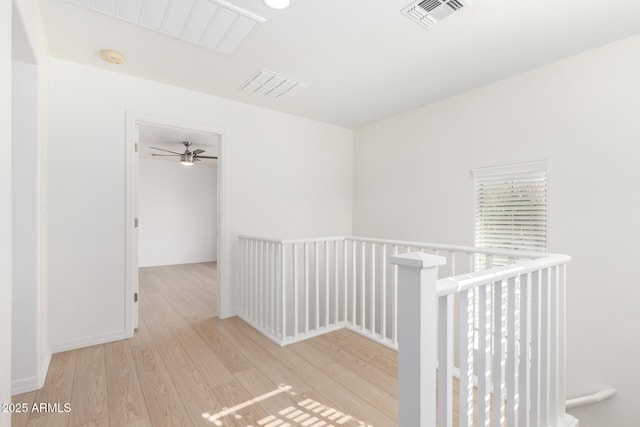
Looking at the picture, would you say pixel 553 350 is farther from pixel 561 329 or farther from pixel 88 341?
pixel 88 341

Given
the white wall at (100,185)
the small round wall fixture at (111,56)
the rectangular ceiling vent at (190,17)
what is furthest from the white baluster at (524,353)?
the small round wall fixture at (111,56)

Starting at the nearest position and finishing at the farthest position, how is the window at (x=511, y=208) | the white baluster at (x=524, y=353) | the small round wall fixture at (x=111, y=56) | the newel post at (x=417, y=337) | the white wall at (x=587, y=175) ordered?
1. the newel post at (x=417, y=337)
2. the white baluster at (x=524, y=353)
3. the white wall at (x=587, y=175)
4. the small round wall fixture at (x=111, y=56)
5. the window at (x=511, y=208)

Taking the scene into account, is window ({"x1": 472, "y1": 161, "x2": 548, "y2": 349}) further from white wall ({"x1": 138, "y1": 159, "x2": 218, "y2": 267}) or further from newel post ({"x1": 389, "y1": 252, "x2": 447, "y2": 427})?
white wall ({"x1": 138, "y1": 159, "x2": 218, "y2": 267})

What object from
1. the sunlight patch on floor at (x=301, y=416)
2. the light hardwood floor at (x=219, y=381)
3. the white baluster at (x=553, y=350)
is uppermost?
the white baluster at (x=553, y=350)

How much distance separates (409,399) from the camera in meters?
0.83

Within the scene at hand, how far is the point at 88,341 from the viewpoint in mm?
2557

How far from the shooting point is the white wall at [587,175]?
208 cm

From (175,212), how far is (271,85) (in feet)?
16.6

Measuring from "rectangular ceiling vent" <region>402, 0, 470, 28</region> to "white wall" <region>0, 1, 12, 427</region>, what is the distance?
2.01 meters

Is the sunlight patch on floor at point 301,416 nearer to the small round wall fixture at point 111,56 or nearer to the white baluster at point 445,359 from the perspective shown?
the white baluster at point 445,359

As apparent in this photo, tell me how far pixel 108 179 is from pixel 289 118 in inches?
85.0

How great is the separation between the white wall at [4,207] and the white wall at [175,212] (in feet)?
17.0

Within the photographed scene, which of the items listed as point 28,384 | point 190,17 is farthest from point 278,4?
point 28,384

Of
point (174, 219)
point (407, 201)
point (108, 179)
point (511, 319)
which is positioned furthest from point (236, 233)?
point (174, 219)
